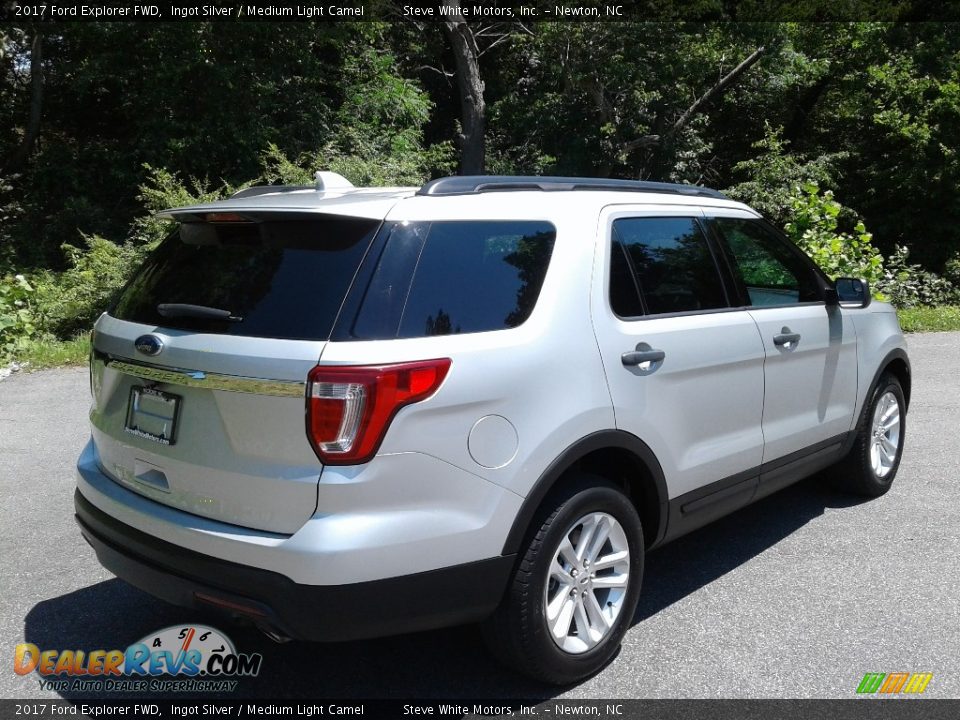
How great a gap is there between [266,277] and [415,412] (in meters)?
0.70

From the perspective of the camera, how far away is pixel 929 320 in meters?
12.5

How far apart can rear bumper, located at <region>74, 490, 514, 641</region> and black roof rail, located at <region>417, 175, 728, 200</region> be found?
50.7 inches

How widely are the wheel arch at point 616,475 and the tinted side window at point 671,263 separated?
544 mm

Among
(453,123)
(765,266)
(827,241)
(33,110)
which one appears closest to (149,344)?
(765,266)

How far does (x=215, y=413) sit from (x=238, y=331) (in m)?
0.27

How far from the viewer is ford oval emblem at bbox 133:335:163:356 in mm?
2969

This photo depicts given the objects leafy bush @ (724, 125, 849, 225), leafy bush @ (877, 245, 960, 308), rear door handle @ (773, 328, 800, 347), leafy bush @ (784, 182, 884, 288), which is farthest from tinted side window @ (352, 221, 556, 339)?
leafy bush @ (724, 125, 849, 225)

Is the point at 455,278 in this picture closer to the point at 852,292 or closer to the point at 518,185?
the point at 518,185

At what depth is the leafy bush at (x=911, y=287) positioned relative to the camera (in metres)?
14.3

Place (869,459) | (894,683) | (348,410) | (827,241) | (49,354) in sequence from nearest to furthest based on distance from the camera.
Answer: (348,410) < (894,683) < (869,459) < (49,354) < (827,241)

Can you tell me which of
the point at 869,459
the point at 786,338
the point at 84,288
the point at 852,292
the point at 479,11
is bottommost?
the point at 84,288

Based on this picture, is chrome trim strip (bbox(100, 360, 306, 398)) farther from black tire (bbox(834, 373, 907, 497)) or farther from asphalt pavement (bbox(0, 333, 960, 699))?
black tire (bbox(834, 373, 907, 497))

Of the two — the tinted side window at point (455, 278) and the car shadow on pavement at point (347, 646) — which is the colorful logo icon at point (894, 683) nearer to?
the car shadow on pavement at point (347, 646)

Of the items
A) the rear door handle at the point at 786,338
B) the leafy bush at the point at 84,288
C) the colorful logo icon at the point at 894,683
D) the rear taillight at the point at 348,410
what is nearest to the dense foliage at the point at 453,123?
the leafy bush at the point at 84,288
